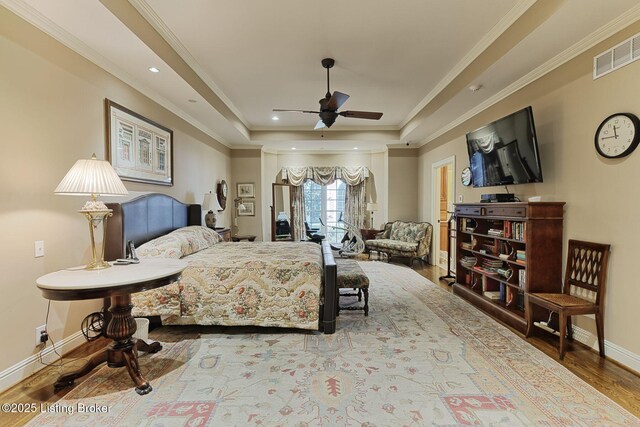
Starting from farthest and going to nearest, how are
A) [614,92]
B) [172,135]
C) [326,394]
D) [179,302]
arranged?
[172,135], [179,302], [614,92], [326,394]

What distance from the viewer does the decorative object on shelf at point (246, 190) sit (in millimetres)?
7203

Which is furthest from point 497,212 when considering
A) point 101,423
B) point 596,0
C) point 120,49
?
point 120,49

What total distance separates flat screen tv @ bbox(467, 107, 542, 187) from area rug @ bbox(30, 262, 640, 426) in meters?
1.69

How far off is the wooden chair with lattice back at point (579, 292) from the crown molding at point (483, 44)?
6.80ft

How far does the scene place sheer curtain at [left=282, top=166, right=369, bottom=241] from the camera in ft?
25.5

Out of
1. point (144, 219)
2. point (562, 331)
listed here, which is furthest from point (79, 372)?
point (562, 331)

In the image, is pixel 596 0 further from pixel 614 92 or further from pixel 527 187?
pixel 527 187

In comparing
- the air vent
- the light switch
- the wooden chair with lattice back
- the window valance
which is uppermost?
the air vent

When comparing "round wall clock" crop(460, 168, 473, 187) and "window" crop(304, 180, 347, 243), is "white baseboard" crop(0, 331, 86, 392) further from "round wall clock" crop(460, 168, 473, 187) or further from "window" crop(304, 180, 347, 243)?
"window" crop(304, 180, 347, 243)

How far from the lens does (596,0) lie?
207 cm

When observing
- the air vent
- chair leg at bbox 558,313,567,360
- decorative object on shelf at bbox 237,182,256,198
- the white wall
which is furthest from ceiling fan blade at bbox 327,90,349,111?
decorative object on shelf at bbox 237,182,256,198

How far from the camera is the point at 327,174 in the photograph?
25.5 feet

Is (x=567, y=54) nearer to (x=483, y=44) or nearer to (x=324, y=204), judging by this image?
(x=483, y=44)

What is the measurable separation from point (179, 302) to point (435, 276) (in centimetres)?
422
